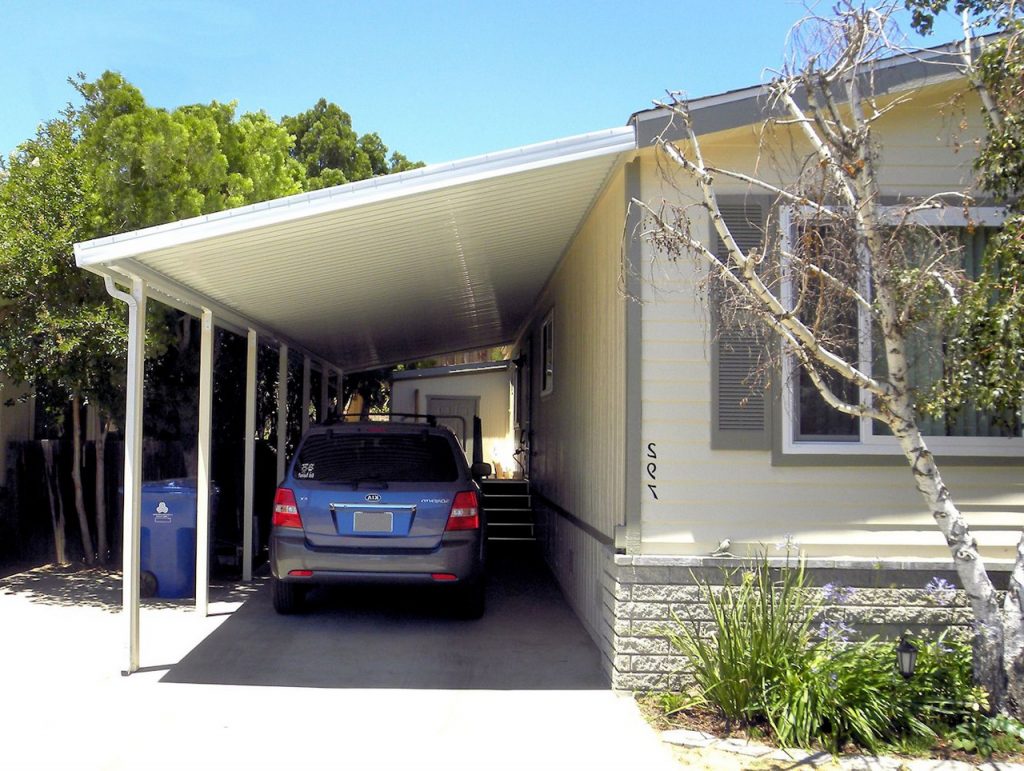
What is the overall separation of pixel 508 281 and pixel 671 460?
5040 mm

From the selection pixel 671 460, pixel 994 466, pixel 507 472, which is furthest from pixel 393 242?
pixel 507 472

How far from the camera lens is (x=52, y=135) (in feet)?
32.8

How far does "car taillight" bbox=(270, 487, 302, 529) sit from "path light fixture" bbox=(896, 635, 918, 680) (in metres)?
4.40

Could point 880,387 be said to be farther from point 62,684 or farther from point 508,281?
point 508,281

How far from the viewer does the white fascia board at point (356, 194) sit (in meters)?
5.68

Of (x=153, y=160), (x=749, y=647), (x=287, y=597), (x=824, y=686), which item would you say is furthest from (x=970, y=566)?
(x=153, y=160)

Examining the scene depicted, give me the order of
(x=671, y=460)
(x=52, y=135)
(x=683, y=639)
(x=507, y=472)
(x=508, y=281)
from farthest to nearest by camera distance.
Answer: (x=507, y=472) < (x=508, y=281) < (x=52, y=135) < (x=671, y=460) < (x=683, y=639)

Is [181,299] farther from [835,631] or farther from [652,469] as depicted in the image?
[835,631]

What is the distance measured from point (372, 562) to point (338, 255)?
7.71 ft

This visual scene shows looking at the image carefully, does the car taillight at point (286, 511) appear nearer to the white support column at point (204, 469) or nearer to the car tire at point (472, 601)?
the white support column at point (204, 469)

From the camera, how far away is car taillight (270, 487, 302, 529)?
747 centimetres

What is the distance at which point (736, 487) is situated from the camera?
6098mm

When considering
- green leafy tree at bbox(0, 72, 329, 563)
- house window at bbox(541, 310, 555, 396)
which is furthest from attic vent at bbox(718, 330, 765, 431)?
green leafy tree at bbox(0, 72, 329, 563)

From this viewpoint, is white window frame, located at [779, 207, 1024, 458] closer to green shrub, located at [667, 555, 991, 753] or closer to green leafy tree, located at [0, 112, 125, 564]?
green shrub, located at [667, 555, 991, 753]
